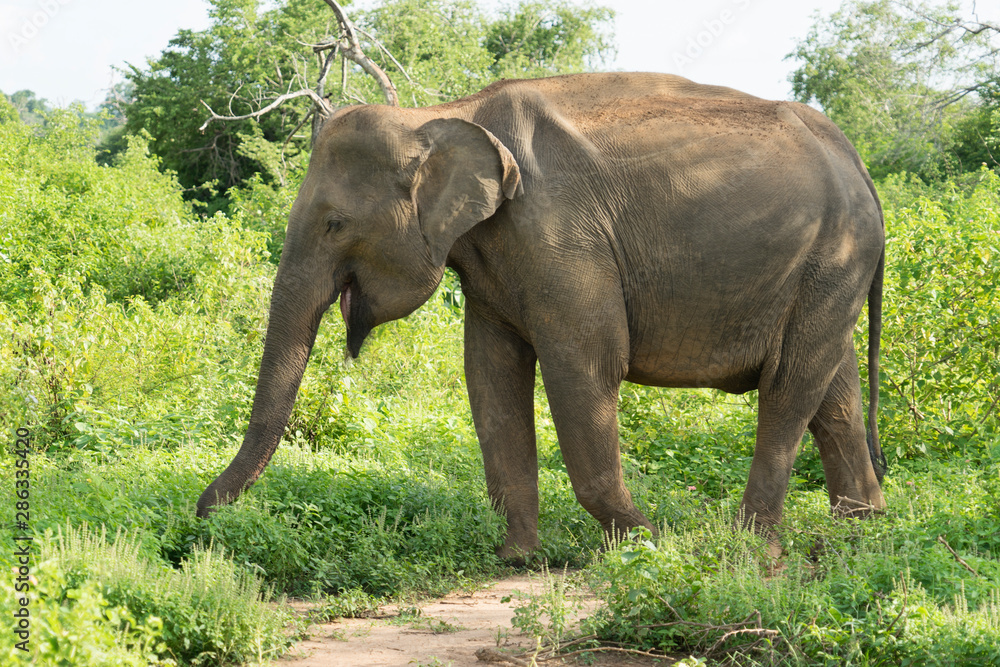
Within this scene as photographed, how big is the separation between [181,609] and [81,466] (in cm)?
282

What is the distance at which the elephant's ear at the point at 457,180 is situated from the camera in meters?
5.33

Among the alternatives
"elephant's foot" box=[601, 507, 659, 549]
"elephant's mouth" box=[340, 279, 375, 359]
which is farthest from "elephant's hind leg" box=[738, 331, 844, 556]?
"elephant's mouth" box=[340, 279, 375, 359]

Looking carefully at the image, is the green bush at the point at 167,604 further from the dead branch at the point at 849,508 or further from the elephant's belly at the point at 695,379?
the dead branch at the point at 849,508

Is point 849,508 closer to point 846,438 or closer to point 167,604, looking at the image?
point 846,438

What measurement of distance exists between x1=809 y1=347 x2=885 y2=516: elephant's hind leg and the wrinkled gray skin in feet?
1.09

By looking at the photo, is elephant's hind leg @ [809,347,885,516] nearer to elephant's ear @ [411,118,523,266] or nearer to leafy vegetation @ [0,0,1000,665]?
leafy vegetation @ [0,0,1000,665]

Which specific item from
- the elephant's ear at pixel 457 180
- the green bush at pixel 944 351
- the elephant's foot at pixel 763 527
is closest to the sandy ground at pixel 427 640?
the elephant's foot at pixel 763 527

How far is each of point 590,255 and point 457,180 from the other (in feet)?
2.61

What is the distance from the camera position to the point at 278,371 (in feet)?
17.6

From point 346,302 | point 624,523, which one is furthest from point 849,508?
point 346,302

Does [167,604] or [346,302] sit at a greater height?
[346,302]

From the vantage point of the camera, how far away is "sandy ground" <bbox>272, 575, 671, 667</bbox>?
4.38 meters

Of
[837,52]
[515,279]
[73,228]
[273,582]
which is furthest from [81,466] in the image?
[837,52]

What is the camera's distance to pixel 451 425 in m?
8.54
